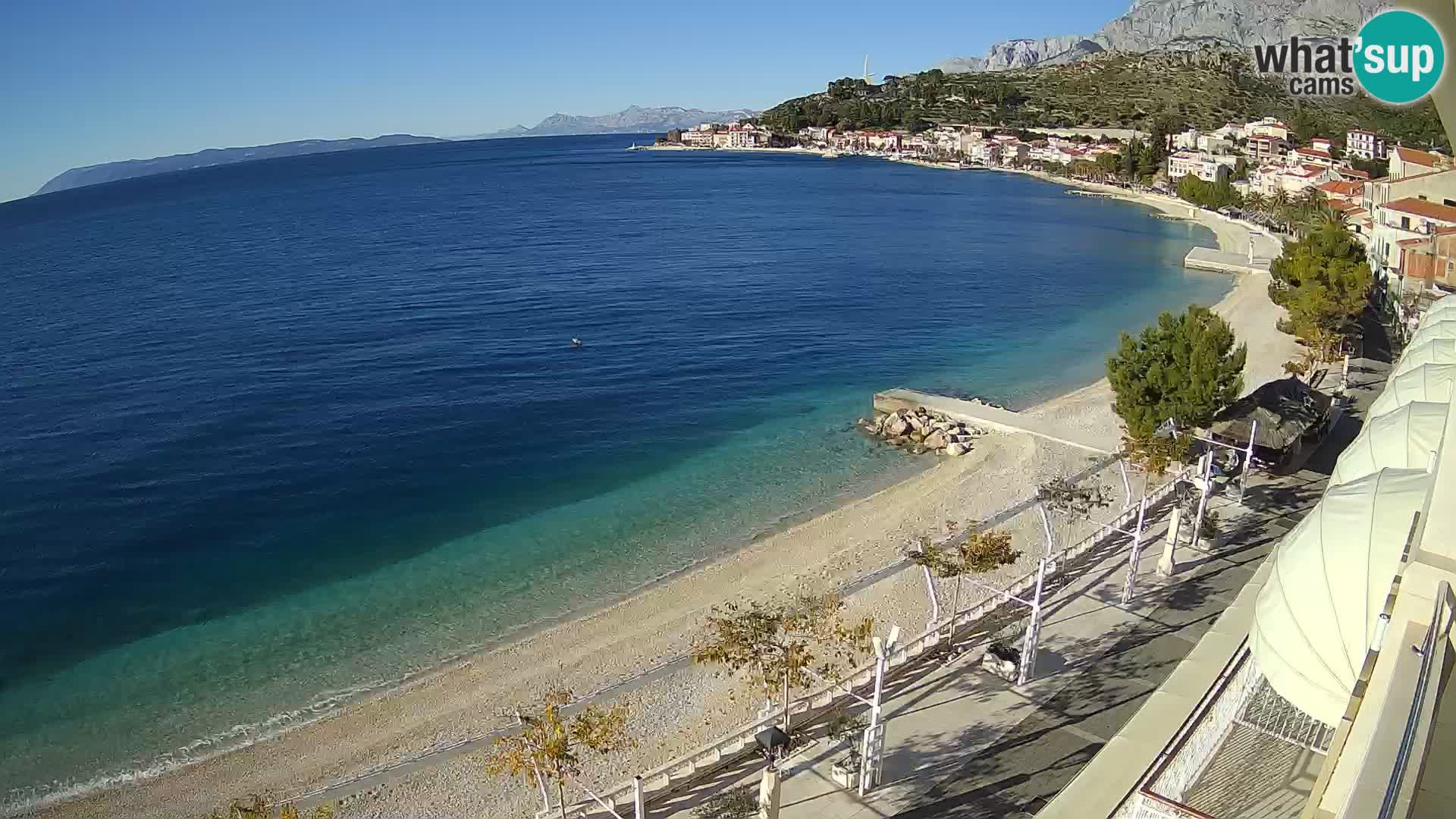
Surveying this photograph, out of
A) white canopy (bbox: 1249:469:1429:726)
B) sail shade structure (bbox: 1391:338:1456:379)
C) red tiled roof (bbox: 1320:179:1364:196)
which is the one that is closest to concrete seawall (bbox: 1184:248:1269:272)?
red tiled roof (bbox: 1320:179:1364:196)

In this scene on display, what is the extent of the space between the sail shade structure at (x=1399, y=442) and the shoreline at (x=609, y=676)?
8639mm

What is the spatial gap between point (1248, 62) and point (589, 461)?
596ft

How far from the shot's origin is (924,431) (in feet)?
94.5

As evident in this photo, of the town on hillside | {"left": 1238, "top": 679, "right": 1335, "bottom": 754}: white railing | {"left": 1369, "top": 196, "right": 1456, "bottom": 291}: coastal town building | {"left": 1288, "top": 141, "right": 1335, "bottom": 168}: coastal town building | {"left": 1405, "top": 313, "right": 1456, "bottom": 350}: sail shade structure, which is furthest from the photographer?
{"left": 1288, "top": 141, "right": 1335, "bottom": 168}: coastal town building

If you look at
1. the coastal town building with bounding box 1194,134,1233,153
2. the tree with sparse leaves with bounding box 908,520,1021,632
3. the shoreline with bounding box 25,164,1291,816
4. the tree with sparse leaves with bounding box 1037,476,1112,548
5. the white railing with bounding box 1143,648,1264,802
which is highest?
the coastal town building with bounding box 1194,134,1233,153

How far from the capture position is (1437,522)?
669 cm

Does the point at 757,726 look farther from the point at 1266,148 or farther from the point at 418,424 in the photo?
the point at 1266,148

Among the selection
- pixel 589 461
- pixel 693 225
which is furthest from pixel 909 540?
pixel 693 225

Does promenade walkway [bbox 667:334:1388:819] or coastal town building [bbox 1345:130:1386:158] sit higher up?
coastal town building [bbox 1345:130:1386:158]

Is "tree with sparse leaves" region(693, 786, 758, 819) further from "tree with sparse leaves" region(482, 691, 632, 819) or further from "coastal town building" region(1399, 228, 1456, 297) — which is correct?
"coastal town building" region(1399, 228, 1456, 297)

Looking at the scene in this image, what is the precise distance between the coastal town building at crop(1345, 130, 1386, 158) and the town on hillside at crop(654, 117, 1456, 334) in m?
0.12

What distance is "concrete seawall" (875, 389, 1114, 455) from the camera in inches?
1048

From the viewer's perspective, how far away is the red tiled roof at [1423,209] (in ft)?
123

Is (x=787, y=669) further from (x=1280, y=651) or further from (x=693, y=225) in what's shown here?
(x=693, y=225)
